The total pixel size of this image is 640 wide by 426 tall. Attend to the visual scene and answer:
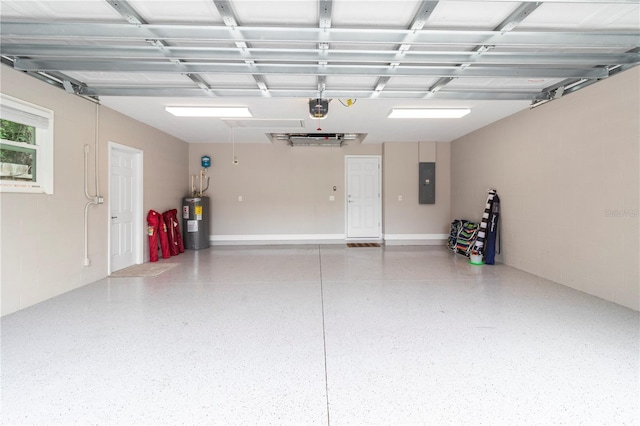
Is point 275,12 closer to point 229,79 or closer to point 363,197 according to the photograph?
point 229,79

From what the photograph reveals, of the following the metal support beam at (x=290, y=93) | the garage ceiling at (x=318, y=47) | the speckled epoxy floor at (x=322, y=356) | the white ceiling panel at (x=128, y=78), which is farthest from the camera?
the metal support beam at (x=290, y=93)

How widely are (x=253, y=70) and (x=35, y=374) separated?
290 centimetres

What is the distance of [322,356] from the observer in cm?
222

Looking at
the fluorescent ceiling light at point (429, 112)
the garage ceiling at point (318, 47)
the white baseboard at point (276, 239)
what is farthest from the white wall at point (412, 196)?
the garage ceiling at point (318, 47)

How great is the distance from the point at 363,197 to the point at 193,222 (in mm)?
4008

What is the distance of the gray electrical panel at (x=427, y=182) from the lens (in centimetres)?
745

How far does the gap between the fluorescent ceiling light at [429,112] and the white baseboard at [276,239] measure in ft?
12.1

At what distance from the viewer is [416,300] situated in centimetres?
347

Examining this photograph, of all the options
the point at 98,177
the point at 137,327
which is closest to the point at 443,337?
the point at 137,327

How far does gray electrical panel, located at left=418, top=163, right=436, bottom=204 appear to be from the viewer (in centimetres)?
745

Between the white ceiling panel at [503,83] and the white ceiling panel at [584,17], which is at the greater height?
the white ceiling panel at [503,83]

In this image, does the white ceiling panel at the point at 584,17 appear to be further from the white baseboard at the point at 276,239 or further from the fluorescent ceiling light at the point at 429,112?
the white baseboard at the point at 276,239

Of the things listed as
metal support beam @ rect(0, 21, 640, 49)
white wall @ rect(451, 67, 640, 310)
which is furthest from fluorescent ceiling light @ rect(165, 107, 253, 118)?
white wall @ rect(451, 67, 640, 310)

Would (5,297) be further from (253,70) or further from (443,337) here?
(443,337)
